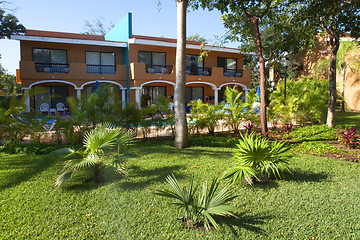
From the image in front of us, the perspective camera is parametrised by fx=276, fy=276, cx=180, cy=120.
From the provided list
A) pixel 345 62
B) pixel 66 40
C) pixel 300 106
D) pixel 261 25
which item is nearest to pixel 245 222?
pixel 261 25

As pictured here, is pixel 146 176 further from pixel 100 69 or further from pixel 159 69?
pixel 159 69

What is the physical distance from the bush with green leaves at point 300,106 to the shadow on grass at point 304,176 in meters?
6.22

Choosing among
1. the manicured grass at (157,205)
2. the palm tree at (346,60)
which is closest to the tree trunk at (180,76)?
the manicured grass at (157,205)

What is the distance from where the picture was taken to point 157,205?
13.6ft

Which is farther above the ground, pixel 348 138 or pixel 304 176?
pixel 348 138

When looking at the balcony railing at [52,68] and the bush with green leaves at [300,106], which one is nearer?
the bush with green leaves at [300,106]

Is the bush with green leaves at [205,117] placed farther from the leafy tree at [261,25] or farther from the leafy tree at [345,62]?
the leafy tree at [345,62]

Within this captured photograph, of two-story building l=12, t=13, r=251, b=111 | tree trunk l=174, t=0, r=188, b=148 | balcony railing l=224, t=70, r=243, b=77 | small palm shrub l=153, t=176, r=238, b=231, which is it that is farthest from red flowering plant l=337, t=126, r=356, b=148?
balcony railing l=224, t=70, r=243, b=77

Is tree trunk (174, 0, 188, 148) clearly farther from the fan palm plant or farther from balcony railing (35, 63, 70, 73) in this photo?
balcony railing (35, 63, 70, 73)

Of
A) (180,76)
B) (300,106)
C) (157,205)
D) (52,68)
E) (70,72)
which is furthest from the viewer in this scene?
(52,68)

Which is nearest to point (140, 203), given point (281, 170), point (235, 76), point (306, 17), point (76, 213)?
point (76, 213)

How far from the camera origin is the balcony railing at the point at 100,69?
20359 mm

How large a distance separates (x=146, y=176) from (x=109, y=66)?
1671 cm

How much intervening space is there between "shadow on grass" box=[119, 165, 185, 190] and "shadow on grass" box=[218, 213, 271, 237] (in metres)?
1.73
